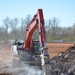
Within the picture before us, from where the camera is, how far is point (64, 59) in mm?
19141

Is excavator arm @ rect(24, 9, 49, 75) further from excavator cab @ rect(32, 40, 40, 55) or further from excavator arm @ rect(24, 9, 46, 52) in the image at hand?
excavator cab @ rect(32, 40, 40, 55)

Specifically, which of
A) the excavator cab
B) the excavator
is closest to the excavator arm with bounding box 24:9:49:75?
the excavator

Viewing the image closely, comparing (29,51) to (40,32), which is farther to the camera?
(29,51)

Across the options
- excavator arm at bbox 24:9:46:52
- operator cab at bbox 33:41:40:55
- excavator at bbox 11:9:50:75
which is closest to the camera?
excavator arm at bbox 24:9:46:52

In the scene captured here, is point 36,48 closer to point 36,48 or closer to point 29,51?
point 36,48

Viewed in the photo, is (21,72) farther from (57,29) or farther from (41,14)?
(57,29)

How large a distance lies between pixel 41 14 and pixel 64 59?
6579mm

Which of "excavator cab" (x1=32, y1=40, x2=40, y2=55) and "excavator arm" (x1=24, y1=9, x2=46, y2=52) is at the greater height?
"excavator arm" (x1=24, y1=9, x2=46, y2=52)

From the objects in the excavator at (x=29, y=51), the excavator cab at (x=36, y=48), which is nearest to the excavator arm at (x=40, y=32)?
the excavator at (x=29, y=51)

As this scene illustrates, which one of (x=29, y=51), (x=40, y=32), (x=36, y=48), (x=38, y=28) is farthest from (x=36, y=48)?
(x=40, y=32)

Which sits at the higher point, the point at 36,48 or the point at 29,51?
the point at 36,48

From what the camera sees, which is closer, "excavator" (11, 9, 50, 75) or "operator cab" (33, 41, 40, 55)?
"excavator" (11, 9, 50, 75)

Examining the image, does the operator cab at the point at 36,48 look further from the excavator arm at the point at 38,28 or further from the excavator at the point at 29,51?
the excavator arm at the point at 38,28

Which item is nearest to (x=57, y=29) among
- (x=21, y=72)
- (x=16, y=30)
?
(x=16, y=30)
